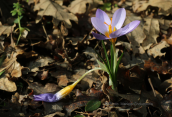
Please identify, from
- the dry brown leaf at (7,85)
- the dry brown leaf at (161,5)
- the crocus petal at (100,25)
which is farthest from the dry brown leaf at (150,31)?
the dry brown leaf at (7,85)

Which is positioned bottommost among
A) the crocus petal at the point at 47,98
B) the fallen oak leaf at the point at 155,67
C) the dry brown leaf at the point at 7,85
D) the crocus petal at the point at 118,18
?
the crocus petal at the point at 47,98

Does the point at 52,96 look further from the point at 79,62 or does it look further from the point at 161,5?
the point at 161,5

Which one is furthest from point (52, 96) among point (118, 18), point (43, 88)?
point (118, 18)

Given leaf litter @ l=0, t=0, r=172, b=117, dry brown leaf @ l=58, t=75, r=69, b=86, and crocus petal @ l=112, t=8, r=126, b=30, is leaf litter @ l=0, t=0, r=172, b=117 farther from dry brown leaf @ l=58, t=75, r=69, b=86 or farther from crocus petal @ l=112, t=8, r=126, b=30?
crocus petal @ l=112, t=8, r=126, b=30

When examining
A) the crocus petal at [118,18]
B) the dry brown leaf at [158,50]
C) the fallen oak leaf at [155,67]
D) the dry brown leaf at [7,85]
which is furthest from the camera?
the dry brown leaf at [158,50]

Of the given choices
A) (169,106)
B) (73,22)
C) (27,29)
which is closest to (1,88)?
(27,29)

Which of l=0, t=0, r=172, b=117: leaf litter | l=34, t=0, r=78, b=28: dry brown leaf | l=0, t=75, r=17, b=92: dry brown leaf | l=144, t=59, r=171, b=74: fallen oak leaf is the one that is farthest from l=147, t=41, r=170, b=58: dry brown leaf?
l=0, t=75, r=17, b=92: dry brown leaf

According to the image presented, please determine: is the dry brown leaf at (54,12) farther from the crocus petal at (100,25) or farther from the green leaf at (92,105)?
the green leaf at (92,105)
